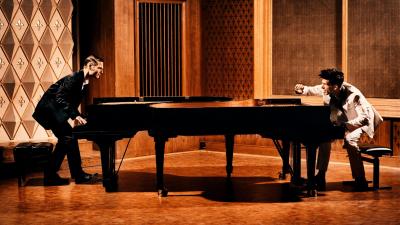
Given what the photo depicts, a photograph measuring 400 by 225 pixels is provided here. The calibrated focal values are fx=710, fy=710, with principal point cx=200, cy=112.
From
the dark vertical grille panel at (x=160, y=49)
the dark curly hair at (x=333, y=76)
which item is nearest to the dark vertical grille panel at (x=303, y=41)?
the dark vertical grille panel at (x=160, y=49)

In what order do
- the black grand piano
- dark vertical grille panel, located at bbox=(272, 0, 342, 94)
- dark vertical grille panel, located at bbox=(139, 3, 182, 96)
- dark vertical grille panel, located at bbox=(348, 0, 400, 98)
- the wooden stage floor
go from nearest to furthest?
the wooden stage floor, the black grand piano, dark vertical grille panel, located at bbox=(348, 0, 400, 98), dark vertical grille panel, located at bbox=(272, 0, 342, 94), dark vertical grille panel, located at bbox=(139, 3, 182, 96)

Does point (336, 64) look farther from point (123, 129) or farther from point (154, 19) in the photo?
point (123, 129)

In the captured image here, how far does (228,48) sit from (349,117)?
317 centimetres

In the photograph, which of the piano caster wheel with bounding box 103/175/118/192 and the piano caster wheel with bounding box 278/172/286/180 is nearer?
the piano caster wheel with bounding box 103/175/118/192

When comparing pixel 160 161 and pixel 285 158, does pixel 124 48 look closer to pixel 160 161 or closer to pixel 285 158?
pixel 285 158

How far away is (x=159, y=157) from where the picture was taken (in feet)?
20.8

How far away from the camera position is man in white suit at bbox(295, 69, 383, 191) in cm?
657

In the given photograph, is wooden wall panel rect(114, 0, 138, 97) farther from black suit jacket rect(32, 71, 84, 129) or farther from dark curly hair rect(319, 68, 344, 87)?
dark curly hair rect(319, 68, 344, 87)

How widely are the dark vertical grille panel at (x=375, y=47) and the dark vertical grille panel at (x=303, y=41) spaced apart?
9.6 inches

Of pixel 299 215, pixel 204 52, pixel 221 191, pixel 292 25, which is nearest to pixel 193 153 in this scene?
pixel 204 52

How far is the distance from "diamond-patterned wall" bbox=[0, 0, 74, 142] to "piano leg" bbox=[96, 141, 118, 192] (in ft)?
7.15

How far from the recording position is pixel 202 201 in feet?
20.4

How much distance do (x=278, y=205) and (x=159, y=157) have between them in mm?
1142

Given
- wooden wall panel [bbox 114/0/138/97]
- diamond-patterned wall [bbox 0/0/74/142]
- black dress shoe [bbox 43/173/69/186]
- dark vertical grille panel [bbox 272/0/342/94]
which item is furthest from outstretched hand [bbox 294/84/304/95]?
diamond-patterned wall [bbox 0/0/74/142]
